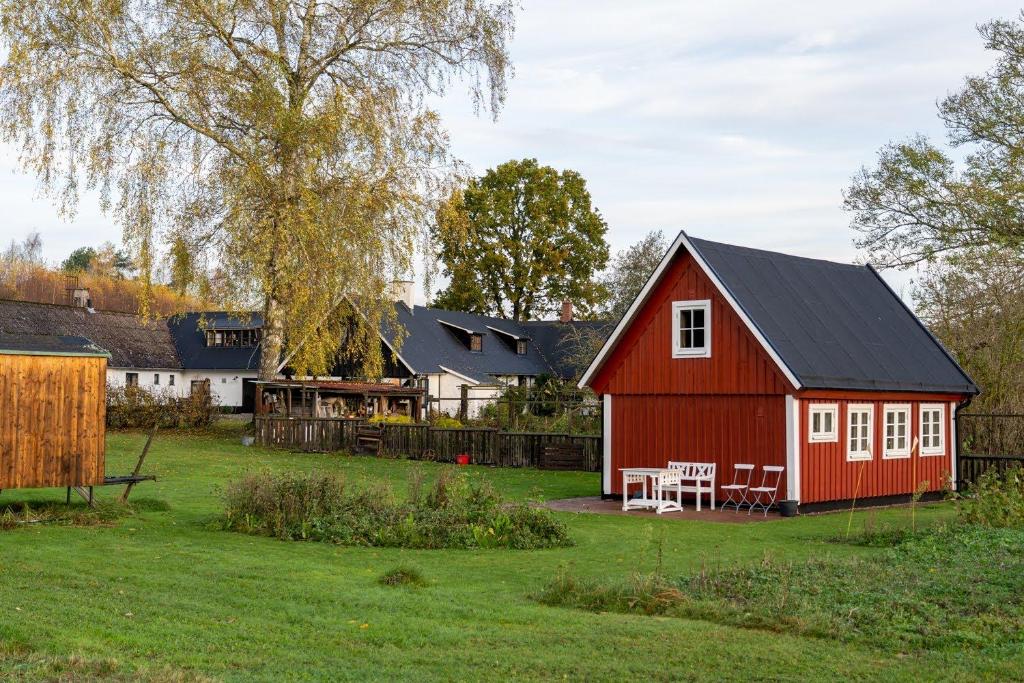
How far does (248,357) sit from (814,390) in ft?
144

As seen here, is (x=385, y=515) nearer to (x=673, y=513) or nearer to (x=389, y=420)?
(x=673, y=513)

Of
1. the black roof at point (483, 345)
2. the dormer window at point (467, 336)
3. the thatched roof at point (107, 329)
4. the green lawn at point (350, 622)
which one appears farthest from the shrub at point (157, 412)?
the green lawn at point (350, 622)

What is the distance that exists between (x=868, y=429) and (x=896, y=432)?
1.30 m

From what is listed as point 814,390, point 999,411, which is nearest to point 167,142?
point 814,390

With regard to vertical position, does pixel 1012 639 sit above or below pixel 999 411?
below

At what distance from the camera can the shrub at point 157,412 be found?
4184 cm

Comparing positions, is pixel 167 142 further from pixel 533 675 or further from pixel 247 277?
pixel 533 675

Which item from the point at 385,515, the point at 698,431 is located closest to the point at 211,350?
the point at 698,431

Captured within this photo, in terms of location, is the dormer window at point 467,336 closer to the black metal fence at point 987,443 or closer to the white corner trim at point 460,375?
the white corner trim at point 460,375

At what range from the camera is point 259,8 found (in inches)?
1373

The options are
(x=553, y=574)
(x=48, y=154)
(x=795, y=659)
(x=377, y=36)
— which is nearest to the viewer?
(x=795, y=659)

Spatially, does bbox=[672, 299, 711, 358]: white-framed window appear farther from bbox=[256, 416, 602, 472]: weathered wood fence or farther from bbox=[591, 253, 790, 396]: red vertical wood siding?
bbox=[256, 416, 602, 472]: weathered wood fence

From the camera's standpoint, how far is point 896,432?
80.6 ft

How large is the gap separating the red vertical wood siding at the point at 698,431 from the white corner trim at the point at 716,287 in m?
0.76
